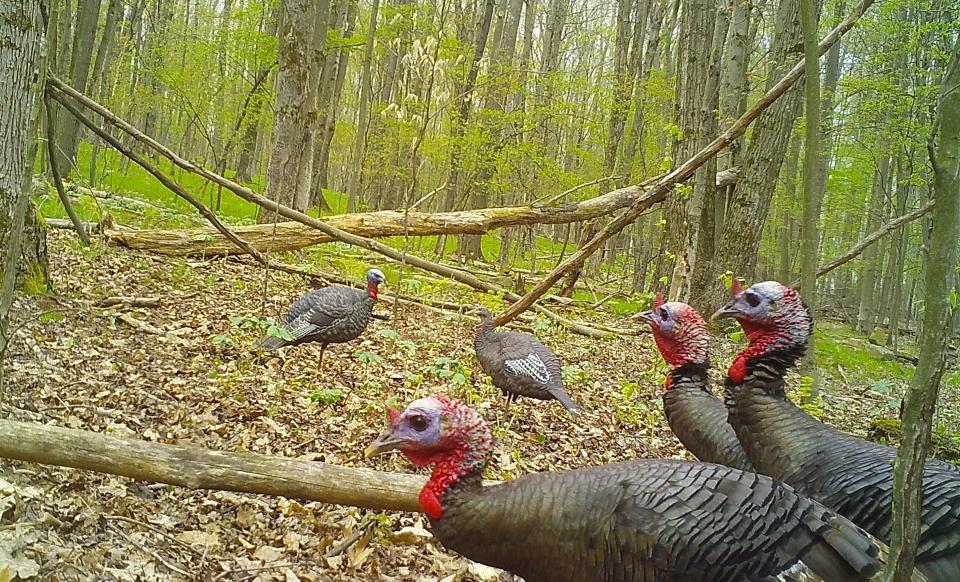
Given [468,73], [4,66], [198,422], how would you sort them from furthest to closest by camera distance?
[468,73] → [198,422] → [4,66]

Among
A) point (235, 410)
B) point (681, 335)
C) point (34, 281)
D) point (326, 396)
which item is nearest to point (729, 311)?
point (681, 335)

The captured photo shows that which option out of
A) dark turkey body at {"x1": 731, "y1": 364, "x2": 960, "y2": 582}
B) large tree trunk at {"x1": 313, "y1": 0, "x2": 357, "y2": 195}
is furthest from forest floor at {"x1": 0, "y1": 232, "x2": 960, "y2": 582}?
large tree trunk at {"x1": 313, "y1": 0, "x2": 357, "y2": 195}

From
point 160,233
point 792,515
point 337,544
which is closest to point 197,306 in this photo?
point 160,233

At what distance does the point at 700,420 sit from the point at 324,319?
3.82m

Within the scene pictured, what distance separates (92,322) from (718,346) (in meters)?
8.28

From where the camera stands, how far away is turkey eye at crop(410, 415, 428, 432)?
2.55 meters

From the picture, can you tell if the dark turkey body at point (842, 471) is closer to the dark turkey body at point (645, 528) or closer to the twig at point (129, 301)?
the dark turkey body at point (645, 528)

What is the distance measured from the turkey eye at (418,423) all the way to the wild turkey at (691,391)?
204cm

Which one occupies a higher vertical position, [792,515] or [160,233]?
[160,233]

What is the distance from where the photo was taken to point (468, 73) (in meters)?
12.2

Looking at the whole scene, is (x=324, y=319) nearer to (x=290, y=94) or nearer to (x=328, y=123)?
(x=290, y=94)

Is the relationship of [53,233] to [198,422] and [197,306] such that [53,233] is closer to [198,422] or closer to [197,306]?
[197,306]

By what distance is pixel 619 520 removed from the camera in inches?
93.4

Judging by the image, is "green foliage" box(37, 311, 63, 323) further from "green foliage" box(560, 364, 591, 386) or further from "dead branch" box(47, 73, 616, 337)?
"green foliage" box(560, 364, 591, 386)
